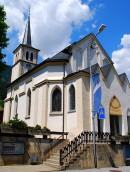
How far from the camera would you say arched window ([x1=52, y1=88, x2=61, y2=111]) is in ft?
79.6

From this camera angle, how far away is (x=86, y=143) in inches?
606

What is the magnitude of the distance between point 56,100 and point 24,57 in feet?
78.2

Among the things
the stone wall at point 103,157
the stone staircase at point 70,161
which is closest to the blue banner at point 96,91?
the stone wall at point 103,157

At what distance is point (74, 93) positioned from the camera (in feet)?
75.8

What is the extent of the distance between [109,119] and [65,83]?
678 cm

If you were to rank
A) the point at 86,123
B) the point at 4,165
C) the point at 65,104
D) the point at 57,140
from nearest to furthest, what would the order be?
the point at 4,165, the point at 57,140, the point at 86,123, the point at 65,104

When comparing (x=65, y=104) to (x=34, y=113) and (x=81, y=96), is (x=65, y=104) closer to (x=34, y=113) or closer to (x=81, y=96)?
(x=81, y=96)

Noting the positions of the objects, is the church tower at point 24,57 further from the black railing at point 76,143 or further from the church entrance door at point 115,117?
the black railing at point 76,143

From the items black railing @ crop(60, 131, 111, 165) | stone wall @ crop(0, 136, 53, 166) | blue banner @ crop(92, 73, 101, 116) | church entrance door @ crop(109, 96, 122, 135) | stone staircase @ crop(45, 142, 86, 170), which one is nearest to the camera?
stone staircase @ crop(45, 142, 86, 170)

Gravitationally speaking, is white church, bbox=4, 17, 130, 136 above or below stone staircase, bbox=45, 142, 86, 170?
above

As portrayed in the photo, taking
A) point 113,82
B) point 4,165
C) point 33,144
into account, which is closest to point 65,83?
point 113,82

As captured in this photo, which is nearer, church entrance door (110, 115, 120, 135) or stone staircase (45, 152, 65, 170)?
stone staircase (45, 152, 65, 170)

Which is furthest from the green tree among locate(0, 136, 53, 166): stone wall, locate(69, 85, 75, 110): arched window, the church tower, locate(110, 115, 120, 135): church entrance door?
the church tower

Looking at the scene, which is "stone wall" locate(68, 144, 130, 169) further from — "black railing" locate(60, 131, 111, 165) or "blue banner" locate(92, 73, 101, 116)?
"blue banner" locate(92, 73, 101, 116)
